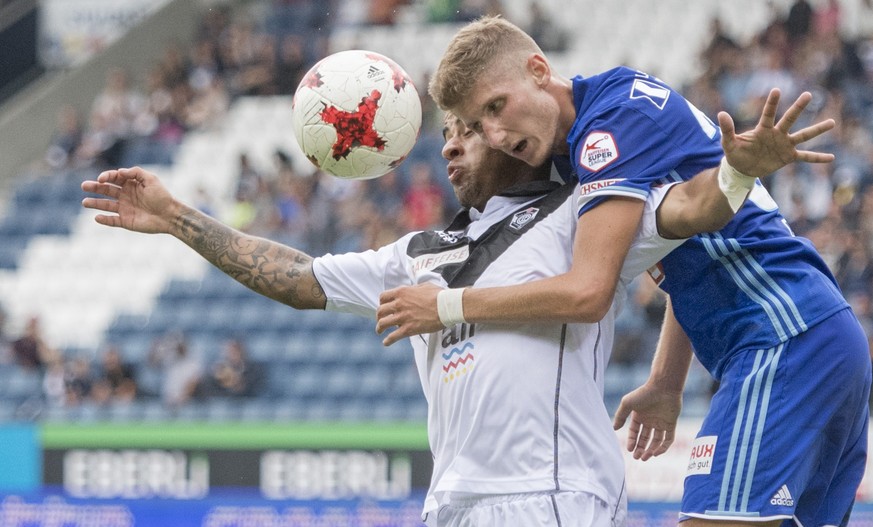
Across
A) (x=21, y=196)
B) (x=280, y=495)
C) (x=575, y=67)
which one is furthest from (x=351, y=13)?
(x=280, y=495)

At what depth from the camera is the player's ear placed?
13.0ft

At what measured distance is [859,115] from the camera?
12359 millimetres

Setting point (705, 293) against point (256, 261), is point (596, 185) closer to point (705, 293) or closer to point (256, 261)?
point (705, 293)

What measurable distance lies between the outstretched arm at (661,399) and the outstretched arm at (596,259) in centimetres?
71

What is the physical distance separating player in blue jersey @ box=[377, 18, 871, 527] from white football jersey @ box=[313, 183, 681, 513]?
0.44 feet

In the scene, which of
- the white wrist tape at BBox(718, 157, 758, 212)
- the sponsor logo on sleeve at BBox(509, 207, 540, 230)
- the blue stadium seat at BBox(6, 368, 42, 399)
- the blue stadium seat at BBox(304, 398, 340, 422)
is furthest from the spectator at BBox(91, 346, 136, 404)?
the white wrist tape at BBox(718, 157, 758, 212)

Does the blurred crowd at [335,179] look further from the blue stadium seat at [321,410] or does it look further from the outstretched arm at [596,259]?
the outstretched arm at [596,259]

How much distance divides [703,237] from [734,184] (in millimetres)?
345

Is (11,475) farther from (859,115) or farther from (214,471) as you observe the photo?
(859,115)

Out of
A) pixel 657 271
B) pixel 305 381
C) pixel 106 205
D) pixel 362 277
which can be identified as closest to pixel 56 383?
pixel 305 381

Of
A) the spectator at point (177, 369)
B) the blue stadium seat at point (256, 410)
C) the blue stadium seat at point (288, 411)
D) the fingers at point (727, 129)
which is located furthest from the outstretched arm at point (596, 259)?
the spectator at point (177, 369)

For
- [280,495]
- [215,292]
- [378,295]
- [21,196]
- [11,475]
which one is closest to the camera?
[378,295]

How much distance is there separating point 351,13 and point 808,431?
15437 millimetres

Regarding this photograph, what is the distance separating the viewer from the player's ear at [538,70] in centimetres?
395
